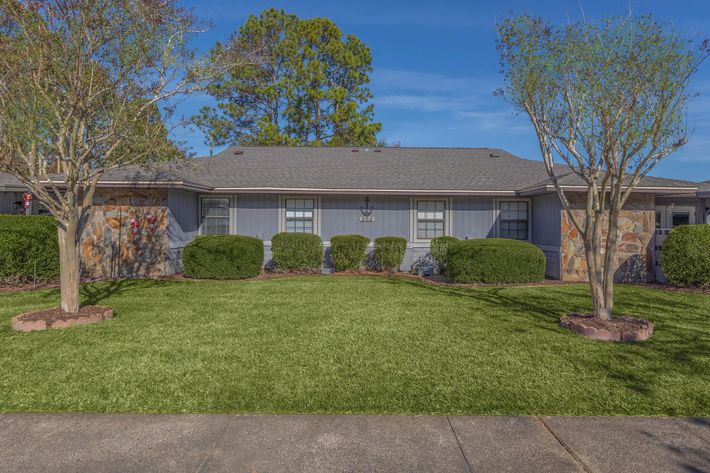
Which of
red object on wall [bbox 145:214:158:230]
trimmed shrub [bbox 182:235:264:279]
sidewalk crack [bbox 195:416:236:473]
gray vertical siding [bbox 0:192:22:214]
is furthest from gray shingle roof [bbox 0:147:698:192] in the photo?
gray vertical siding [bbox 0:192:22:214]

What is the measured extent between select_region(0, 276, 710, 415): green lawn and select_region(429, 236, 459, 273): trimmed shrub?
483cm

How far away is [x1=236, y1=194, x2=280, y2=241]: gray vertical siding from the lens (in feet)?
48.5

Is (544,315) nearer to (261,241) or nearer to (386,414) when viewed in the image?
(386,414)

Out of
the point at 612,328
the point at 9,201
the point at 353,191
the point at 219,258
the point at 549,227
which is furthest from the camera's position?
the point at 9,201

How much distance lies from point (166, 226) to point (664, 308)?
12803mm

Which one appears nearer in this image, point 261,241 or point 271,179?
point 261,241

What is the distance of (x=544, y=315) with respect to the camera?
26.0 ft

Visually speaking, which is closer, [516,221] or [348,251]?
[348,251]

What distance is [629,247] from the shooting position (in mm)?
12461

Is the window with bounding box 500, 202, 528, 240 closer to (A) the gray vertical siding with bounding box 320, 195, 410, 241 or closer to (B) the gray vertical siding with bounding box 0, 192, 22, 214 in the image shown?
(A) the gray vertical siding with bounding box 320, 195, 410, 241

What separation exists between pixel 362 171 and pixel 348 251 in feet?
12.2

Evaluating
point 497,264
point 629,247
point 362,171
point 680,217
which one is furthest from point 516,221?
point 680,217

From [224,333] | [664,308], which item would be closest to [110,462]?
[224,333]

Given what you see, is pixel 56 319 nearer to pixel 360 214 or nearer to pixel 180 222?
pixel 180 222
